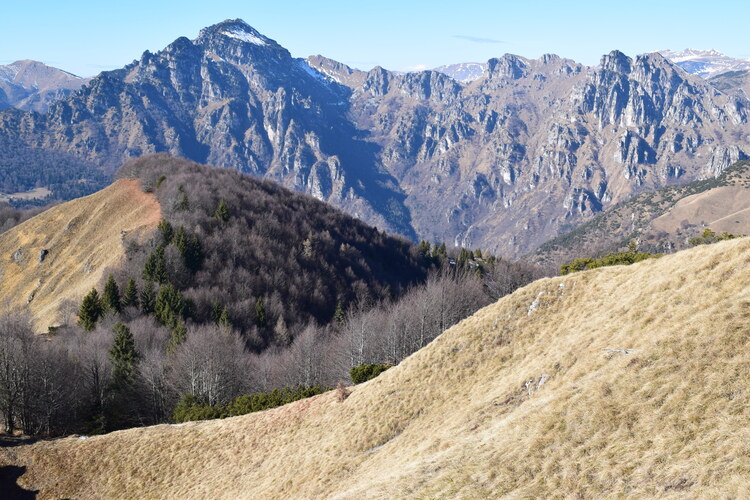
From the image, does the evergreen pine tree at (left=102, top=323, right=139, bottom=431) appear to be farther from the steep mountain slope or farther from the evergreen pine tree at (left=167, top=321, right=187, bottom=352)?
the steep mountain slope

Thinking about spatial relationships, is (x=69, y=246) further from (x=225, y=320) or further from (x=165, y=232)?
(x=225, y=320)

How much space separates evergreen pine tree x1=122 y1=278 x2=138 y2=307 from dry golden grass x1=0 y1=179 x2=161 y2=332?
49.2ft

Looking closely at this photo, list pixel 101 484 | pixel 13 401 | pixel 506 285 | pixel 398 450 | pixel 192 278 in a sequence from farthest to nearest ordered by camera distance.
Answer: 1. pixel 506 285
2. pixel 192 278
3. pixel 13 401
4. pixel 101 484
5. pixel 398 450

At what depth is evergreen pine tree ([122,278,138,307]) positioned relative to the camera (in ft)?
333

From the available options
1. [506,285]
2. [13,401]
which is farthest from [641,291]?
[506,285]

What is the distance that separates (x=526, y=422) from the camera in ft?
79.4

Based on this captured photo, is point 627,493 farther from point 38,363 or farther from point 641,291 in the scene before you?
point 38,363

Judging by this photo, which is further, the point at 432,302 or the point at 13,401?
the point at 432,302

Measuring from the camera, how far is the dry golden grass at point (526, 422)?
1903 centimetres

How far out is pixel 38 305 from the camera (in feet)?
383

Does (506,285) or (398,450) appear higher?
(398,450)

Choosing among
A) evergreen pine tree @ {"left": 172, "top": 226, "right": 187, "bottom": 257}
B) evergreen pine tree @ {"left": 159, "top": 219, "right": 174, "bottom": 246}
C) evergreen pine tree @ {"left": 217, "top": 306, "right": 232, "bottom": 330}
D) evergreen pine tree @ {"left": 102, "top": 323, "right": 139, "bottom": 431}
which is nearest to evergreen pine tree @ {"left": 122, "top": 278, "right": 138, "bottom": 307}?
evergreen pine tree @ {"left": 217, "top": 306, "right": 232, "bottom": 330}

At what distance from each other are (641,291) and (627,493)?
19.0 metres

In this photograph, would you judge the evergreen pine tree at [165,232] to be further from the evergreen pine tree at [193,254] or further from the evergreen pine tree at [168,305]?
the evergreen pine tree at [168,305]
